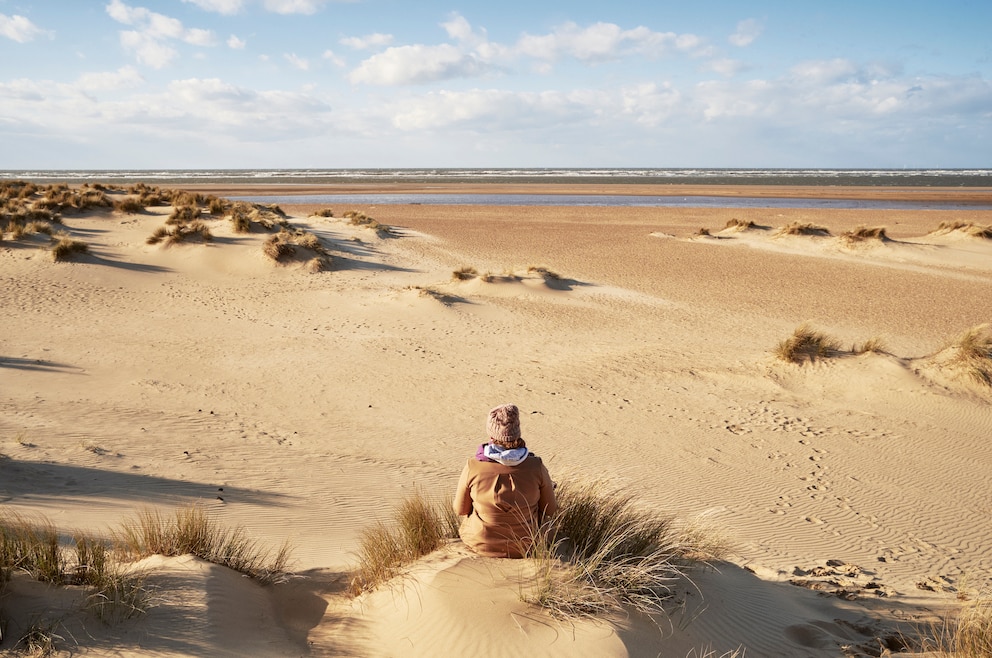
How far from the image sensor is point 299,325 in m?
13.4

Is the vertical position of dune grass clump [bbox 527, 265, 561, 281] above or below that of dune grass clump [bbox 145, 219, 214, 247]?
below

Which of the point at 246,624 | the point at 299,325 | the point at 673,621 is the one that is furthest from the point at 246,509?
the point at 299,325

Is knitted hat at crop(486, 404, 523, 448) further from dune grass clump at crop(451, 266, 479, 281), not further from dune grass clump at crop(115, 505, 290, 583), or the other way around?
dune grass clump at crop(451, 266, 479, 281)

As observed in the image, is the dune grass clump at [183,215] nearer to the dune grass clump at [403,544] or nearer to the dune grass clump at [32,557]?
the dune grass clump at [32,557]

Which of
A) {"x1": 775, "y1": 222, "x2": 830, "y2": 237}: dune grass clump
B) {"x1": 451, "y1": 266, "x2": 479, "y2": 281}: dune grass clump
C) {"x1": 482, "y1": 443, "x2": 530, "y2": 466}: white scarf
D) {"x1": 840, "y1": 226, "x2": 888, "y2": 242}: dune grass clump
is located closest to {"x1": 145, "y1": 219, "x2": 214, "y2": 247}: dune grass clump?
{"x1": 451, "y1": 266, "x2": 479, "y2": 281}: dune grass clump

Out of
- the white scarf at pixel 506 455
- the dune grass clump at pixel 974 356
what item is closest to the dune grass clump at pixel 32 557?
the white scarf at pixel 506 455

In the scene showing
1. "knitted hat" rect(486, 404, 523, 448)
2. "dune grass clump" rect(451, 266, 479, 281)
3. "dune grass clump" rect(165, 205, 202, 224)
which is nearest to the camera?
"knitted hat" rect(486, 404, 523, 448)

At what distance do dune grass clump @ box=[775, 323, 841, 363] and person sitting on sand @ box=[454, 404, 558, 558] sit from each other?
26.2 ft

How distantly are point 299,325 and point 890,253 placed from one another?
18.9 meters

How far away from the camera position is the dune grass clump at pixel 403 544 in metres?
4.48

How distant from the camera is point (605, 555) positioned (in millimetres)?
4391

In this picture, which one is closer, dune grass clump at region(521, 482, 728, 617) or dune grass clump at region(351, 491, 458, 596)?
dune grass clump at region(521, 482, 728, 617)

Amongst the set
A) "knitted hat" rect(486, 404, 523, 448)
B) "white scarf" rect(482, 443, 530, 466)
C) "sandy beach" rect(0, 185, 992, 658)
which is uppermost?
"knitted hat" rect(486, 404, 523, 448)

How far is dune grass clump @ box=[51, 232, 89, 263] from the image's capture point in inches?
642
